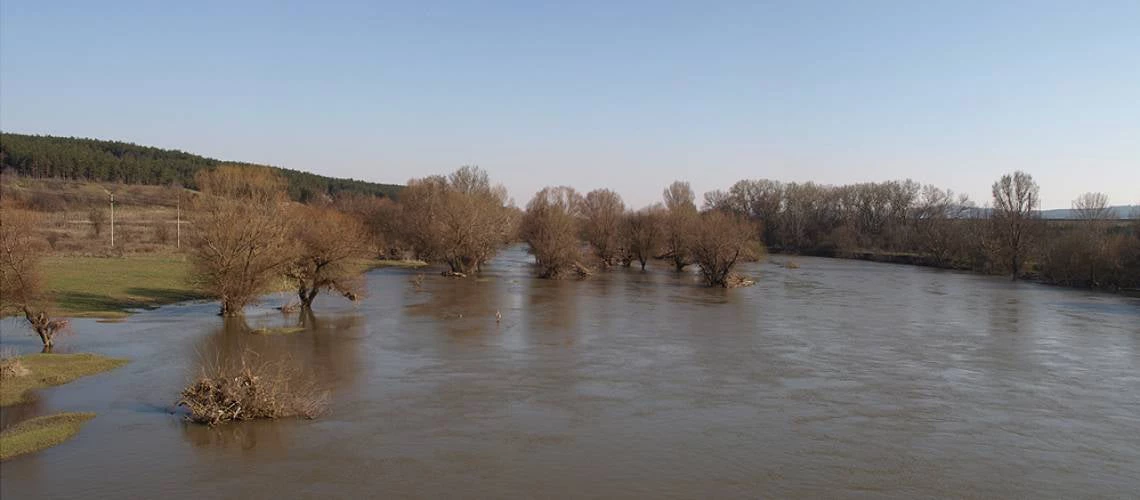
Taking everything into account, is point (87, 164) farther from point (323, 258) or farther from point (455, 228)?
point (323, 258)

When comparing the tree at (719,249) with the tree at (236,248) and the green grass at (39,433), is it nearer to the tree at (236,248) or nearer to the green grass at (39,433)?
the tree at (236,248)

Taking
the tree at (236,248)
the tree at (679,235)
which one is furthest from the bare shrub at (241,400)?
the tree at (679,235)

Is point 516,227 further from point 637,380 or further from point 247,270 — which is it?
point 637,380

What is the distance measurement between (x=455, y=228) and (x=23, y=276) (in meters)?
32.0

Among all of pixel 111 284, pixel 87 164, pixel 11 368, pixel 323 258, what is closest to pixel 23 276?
pixel 11 368

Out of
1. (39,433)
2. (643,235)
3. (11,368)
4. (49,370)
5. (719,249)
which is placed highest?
(643,235)

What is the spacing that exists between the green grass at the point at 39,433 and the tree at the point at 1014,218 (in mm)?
60436

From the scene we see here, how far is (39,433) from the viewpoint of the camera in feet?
38.8

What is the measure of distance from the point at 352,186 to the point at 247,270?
456 feet

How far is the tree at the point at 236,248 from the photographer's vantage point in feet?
82.8

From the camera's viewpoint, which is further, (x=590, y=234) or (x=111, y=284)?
(x=590, y=234)

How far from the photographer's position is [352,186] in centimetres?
15900

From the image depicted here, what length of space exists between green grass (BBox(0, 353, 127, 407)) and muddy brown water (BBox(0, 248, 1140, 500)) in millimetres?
577

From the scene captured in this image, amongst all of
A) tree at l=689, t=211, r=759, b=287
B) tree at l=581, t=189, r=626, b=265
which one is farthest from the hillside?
tree at l=689, t=211, r=759, b=287
